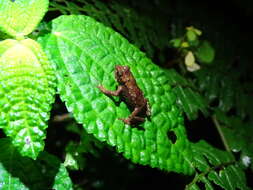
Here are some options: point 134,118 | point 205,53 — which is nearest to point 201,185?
point 134,118

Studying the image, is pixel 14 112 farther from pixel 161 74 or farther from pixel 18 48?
pixel 161 74

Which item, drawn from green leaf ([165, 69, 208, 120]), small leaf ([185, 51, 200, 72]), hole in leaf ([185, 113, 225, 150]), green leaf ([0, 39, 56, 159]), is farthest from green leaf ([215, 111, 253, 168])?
green leaf ([0, 39, 56, 159])

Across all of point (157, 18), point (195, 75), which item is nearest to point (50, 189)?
point (195, 75)

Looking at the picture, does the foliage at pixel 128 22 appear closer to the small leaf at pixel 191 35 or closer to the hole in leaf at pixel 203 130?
the small leaf at pixel 191 35

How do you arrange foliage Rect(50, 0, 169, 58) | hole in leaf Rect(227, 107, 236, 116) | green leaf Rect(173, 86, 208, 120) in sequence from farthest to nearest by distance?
1. hole in leaf Rect(227, 107, 236, 116)
2. green leaf Rect(173, 86, 208, 120)
3. foliage Rect(50, 0, 169, 58)

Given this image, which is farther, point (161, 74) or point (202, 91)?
→ point (202, 91)

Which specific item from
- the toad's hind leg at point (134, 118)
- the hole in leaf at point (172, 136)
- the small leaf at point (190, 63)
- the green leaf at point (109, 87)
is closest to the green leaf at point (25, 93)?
the green leaf at point (109, 87)

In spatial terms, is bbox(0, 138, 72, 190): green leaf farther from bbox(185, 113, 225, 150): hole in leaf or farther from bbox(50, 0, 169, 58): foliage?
bbox(185, 113, 225, 150): hole in leaf
